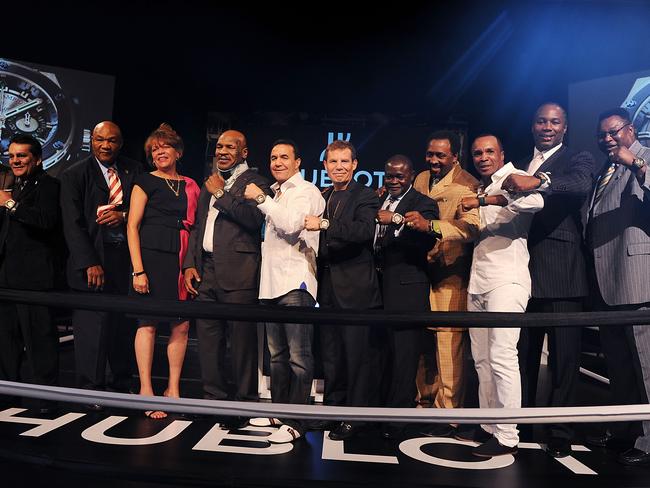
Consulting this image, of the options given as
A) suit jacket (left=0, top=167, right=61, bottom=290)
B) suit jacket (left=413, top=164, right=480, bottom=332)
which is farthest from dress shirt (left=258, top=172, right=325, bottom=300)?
suit jacket (left=0, top=167, right=61, bottom=290)

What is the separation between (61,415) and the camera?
9.76 ft

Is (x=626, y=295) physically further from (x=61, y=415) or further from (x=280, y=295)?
(x=61, y=415)

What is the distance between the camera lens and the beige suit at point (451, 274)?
3014mm

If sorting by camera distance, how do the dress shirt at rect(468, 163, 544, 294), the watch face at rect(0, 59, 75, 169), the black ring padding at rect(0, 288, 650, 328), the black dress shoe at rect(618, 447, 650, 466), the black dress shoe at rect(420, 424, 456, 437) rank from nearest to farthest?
1. the black ring padding at rect(0, 288, 650, 328)
2. the black dress shoe at rect(618, 447, 650, 466)
3. the dress shirt at rect(468, 163, 544, 294)
4. the black dress shoe at rect(420, 424, 456, 437)
5. the watch face at rect(0, 59, 75, 169)

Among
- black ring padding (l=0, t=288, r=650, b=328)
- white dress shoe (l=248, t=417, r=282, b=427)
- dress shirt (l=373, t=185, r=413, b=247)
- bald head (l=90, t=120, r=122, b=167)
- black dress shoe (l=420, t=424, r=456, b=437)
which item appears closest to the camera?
black ring padding (l=0, t=288, r=650, b=328)

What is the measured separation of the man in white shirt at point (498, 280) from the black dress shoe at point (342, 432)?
55 cm

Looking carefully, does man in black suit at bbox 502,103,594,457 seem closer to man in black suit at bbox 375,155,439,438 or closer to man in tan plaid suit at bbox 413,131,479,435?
man in tan plaid suit at bbox 413,131,479,435

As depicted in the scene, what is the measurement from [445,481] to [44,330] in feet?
7.76

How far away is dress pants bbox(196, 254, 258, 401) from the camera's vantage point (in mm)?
3012

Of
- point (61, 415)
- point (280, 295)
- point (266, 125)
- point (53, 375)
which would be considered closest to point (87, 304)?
point (280, 295)

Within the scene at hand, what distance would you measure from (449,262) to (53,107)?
205 inches

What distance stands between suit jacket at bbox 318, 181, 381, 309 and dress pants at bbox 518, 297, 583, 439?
0.81 m

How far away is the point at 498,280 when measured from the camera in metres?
2.77

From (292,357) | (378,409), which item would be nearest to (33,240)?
(292,357)
